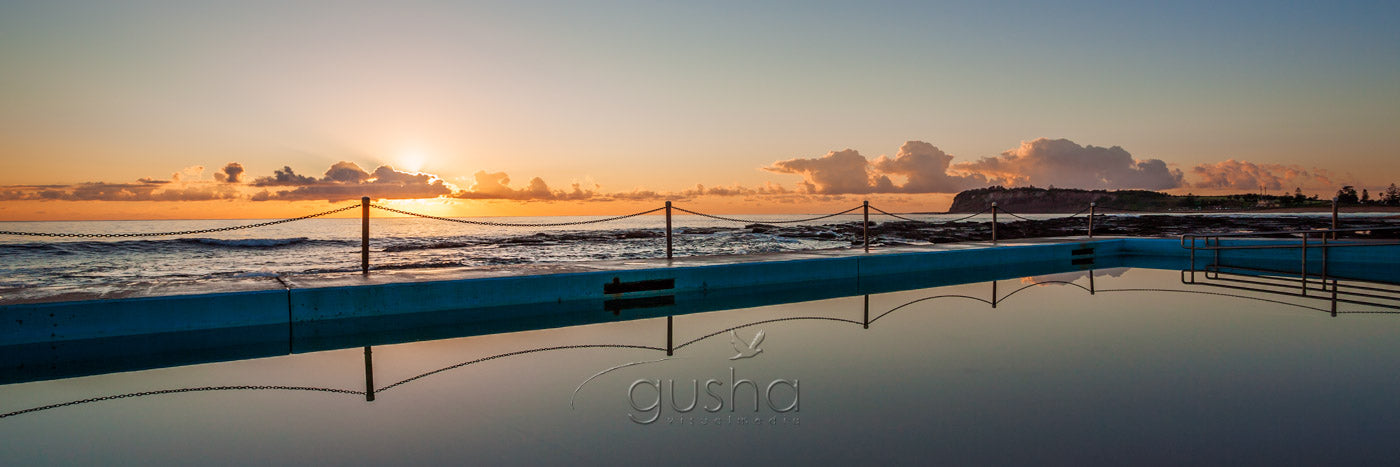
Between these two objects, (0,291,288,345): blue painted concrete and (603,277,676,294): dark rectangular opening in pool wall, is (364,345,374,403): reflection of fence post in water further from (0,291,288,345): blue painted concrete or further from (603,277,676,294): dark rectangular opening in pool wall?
(603,277,676,294): dark rectangular opening in pool wall

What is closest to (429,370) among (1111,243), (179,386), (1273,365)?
(179,386)

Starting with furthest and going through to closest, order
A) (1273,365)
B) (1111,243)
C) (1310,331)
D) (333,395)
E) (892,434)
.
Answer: (1111,243) < (1310,331) < (1273,365) < (333,395) < (892,434)

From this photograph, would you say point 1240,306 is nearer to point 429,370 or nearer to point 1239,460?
point 1239,460

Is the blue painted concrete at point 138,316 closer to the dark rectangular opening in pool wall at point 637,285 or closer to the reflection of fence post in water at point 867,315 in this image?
the dark rectangular opening in pool wall at point 637,285

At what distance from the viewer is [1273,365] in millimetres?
4094

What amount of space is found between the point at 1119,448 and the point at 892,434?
2.92 feet

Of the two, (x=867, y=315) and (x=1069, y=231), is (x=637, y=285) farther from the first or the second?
(x=1069, y=231)

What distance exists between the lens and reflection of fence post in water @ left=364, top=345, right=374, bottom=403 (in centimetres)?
361

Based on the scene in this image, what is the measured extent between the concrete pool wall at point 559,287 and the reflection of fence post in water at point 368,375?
1.28m

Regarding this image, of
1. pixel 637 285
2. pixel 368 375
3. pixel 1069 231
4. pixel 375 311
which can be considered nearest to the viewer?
pixel 368 375

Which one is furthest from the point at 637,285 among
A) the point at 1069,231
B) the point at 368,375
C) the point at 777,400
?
the point at 1069,231

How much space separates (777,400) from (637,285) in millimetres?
4209

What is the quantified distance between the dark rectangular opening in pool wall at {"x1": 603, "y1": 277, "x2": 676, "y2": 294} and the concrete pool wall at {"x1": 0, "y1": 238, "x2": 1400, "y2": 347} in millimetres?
12

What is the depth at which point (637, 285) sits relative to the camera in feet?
24.3
